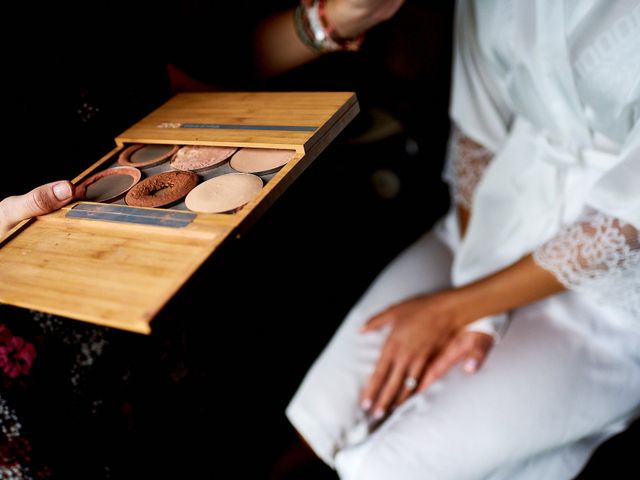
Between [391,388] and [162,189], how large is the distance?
454 mm

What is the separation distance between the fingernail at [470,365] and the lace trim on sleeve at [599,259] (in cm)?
17

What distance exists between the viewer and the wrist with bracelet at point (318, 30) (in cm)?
71

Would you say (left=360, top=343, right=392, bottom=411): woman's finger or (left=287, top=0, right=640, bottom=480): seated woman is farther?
(left=360, top=343, right=392, bottom=411): woman's finger

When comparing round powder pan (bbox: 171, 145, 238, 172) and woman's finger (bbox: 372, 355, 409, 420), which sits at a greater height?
round powder pan (bbox: 171, 145, 238, 172)

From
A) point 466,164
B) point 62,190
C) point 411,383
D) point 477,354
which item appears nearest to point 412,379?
point 411,383

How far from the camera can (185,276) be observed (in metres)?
0.38

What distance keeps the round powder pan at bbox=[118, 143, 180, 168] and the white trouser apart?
1.41 feet

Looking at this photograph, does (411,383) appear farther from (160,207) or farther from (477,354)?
(160,207)

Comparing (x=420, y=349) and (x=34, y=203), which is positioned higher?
(x=34, y=203)

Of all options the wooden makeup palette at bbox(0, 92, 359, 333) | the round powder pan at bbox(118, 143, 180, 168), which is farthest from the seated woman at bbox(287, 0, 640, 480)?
the round powder pan at bbox(118, 143, 180, 168)

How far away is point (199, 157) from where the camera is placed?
0.54 meters

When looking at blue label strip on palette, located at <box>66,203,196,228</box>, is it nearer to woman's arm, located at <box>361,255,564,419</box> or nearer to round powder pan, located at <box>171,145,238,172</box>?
round powder pan, located at <box>171,145,238,172</box>

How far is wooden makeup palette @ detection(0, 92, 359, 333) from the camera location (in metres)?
0.39

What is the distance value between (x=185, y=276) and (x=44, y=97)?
343mm
